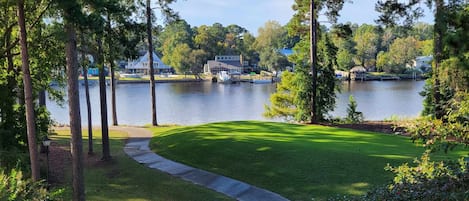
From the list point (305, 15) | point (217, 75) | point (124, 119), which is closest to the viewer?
point (305, 15)

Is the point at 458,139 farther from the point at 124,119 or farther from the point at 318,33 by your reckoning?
the point at 124,119

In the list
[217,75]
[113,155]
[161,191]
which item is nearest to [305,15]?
[113,155]

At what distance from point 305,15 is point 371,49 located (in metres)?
69.0

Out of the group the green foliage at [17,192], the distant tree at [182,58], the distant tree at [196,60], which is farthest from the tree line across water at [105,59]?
the distant tree at [196,60]

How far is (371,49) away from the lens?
288ft

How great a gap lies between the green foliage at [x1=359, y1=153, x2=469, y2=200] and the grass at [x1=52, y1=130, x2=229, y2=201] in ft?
20.2

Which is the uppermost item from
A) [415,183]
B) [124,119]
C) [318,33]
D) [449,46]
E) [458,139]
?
[318,33]

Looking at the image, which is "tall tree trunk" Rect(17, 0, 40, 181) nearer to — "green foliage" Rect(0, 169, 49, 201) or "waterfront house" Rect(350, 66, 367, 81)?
"green foliage" Rect(0, 169, 49, 201)

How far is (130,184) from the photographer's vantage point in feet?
40.9

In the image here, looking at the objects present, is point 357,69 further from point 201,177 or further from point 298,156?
point 201,177

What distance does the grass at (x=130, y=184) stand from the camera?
36.8 ft

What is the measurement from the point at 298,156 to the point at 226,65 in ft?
263

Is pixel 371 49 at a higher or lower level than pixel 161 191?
higher

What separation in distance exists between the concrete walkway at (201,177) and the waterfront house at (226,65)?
72.4m
